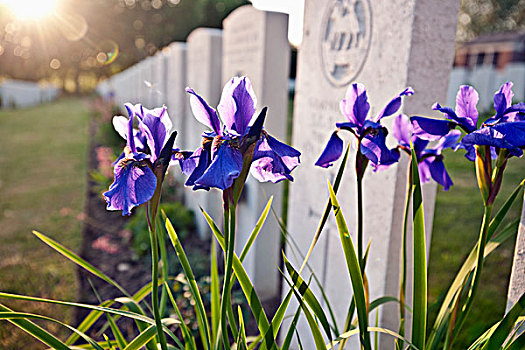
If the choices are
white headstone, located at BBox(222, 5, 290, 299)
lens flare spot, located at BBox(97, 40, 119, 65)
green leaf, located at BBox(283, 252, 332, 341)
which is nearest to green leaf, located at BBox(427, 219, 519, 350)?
green leaf, located at BBox(283, 252, 332, 341)

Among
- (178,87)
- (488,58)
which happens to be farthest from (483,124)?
(488,58)

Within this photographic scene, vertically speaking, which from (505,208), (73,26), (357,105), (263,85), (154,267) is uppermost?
(73,26)

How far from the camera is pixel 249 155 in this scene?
78 cm

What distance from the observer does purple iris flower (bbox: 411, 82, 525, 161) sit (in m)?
0.82

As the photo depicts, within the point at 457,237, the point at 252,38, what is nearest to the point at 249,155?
the point at 252,38

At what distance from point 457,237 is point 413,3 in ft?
9.01

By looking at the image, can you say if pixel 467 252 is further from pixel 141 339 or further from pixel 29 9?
pixel 29 9

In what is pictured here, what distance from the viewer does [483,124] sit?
874mm

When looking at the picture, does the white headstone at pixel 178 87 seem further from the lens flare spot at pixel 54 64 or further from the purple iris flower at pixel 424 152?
the lens flare spot at pixel 54 64

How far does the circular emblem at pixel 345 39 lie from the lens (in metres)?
1.62

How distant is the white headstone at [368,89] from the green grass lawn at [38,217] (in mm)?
1613

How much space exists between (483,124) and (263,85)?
183 centimetres

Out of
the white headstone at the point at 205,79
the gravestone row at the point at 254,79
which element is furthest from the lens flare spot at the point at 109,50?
the gravestone row at the point at 254,79

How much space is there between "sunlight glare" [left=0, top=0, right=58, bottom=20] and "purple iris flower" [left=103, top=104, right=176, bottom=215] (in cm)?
2515
